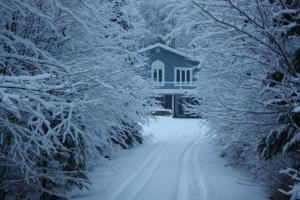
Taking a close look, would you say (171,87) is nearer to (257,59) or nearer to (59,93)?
(59,93)

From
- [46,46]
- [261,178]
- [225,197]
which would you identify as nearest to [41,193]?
[46,46]

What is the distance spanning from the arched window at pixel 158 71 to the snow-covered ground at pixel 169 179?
90.3 ft

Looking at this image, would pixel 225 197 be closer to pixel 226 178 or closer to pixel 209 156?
pixel 226 178

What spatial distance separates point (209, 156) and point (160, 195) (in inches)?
293

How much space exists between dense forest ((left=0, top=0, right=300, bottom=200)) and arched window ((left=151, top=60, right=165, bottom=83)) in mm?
35044

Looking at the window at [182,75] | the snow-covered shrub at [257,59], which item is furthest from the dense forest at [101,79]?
the window at [182,75]

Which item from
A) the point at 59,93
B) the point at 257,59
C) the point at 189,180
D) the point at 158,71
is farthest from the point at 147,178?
the point at 158,71

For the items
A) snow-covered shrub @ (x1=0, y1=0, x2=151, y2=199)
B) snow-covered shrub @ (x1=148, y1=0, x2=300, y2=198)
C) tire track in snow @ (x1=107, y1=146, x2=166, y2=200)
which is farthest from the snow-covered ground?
snow-covered shrub @ (x1=148, y1=0, x2=300, y2=198)

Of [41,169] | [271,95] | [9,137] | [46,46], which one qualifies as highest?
[46,46]

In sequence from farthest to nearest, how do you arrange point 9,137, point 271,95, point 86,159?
1. point 86,159
2. point 271,95
3. point 9,137

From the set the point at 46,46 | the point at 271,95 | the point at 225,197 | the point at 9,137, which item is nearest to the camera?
the point at 9,137

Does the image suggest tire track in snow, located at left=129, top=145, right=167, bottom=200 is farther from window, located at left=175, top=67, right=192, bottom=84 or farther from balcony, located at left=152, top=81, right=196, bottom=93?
window, located at left=175, top=67, right=192, bottom=84

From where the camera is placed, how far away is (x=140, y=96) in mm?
16359

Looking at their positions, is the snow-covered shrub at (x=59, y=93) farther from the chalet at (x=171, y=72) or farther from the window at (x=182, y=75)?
the window at (x=182, y=75)
